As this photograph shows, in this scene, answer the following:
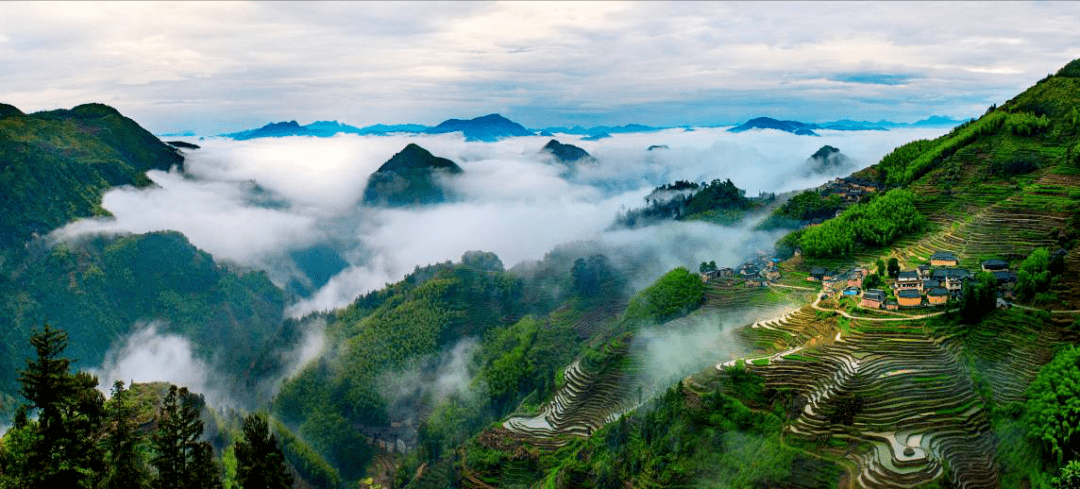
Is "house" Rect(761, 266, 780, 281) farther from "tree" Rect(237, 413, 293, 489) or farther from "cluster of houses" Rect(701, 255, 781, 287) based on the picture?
"tree" Rect(237, 413, 293, 489)

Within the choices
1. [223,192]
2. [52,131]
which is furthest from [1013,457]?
[223,192]

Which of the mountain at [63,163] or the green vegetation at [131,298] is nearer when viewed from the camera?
the green vegetation at [131,298]

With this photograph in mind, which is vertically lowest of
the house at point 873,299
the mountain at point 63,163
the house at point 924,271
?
the house at point 873,299

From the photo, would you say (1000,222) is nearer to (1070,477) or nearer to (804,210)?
(804,210)

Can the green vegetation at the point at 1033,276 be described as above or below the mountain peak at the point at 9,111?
below

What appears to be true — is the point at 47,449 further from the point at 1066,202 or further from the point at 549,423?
the point at 1066,202

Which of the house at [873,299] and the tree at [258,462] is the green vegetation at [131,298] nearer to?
the tree at [258,462]

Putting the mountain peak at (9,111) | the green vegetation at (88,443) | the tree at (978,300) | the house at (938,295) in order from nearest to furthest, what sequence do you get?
the green vegetation at (88,443)
the tree at (978,300)
the house at (938,295)
the mountain peak at (9,111)

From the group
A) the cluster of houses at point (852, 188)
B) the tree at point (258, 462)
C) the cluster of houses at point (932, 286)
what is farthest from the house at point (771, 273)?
the tree at point (258, 462)

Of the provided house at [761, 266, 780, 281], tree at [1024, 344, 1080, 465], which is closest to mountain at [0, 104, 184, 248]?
house at [761, 266, 780, 281]
